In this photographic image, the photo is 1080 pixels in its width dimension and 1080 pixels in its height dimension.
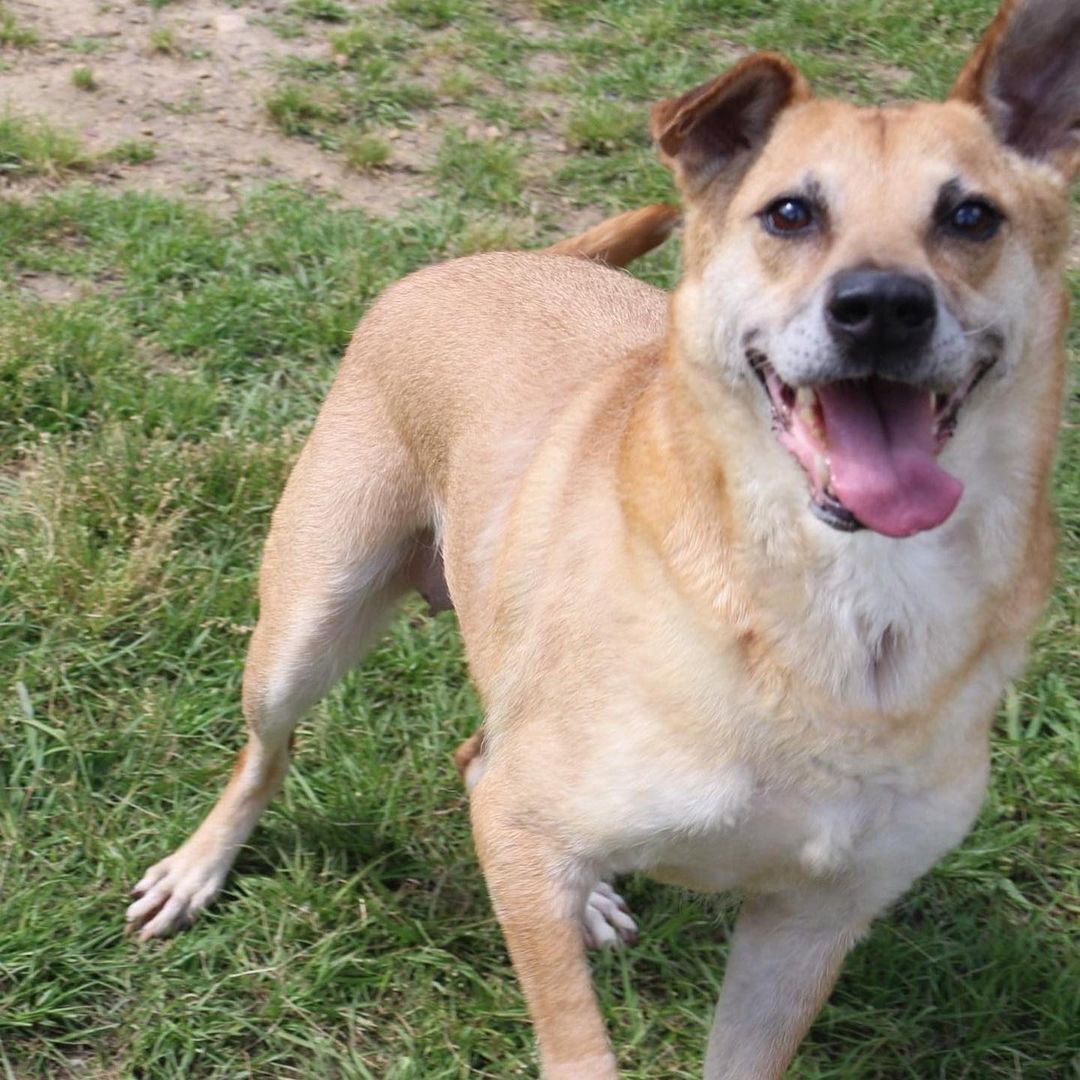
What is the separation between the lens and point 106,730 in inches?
155

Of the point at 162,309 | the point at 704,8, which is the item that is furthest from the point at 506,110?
the point at 162,309

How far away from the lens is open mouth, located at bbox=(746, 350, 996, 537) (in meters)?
2.34

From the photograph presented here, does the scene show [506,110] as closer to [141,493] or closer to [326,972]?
[141,493]

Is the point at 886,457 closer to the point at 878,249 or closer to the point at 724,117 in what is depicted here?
the point at 878,249

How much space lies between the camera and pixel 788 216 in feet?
8.38

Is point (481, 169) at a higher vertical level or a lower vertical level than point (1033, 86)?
lower

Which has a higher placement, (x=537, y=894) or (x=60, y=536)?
(x=537, y=894)

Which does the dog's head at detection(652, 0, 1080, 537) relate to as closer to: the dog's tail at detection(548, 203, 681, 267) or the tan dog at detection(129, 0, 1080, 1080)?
the tan dog at detection(129, 0, 1080, 1080)

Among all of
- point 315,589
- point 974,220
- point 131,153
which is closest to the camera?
point 974,220

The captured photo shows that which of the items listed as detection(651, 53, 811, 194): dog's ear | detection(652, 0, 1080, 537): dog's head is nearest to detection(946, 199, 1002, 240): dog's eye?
detection(652, 0, 1080, 537): dog's head

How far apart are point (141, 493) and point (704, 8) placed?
162 inches

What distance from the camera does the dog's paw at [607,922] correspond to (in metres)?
3.63

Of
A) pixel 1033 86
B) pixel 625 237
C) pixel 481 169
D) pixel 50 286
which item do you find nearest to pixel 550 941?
pixel 1033 86

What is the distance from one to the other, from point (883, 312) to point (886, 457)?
0.24 metres
